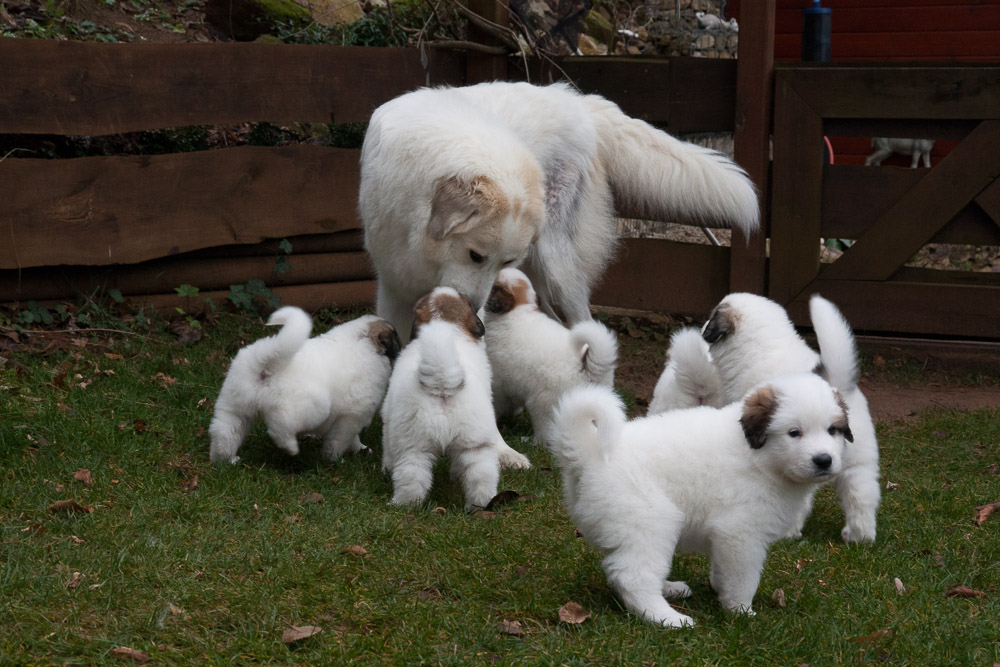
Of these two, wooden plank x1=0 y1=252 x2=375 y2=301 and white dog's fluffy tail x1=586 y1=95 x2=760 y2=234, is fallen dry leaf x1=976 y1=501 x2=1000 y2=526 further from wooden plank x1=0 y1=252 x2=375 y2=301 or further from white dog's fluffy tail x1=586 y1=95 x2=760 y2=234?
wooden plank x1=0 y1=252 x2=375 y2=301

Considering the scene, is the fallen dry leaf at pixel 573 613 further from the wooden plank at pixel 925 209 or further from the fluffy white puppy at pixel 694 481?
the wooden plank at pixel 925 209

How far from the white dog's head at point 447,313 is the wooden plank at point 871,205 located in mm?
3827

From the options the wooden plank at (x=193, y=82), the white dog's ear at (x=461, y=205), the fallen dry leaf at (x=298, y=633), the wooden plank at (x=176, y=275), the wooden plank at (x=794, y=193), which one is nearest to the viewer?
the fallen dry leaf at (x=298, y=633)

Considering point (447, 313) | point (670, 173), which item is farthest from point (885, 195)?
point (447, 313)

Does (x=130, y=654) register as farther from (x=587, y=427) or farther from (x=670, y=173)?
(x=670, y=173)

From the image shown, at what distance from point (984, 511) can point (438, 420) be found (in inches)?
104

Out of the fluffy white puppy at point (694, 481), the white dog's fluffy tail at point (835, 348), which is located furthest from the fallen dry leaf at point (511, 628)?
the white dog's fluffy tail at point (835, 348)

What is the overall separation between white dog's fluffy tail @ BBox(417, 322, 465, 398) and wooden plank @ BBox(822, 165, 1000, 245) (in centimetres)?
438

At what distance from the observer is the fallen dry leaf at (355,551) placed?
384 centimetres

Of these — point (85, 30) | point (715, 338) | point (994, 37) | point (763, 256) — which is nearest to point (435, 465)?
point (715, 338)

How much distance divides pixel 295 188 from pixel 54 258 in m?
1.81

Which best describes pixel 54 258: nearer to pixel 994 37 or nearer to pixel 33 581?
pixel 33 581

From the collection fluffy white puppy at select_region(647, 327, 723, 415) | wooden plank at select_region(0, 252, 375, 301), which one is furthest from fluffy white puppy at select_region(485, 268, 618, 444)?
wooden plank at select_region(0, 252, 375, 301)

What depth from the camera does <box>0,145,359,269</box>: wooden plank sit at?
643cm
